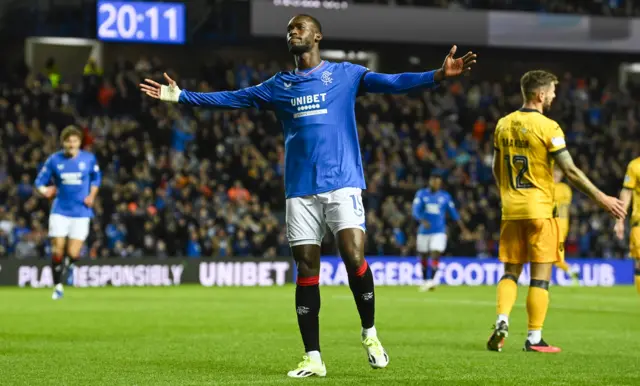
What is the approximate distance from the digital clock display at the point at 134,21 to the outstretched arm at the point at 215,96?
22.2 m

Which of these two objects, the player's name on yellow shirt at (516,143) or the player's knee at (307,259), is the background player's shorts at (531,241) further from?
the player's knee at (307,259)

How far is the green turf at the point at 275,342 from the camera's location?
7.61 m

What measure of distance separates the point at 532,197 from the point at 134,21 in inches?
845

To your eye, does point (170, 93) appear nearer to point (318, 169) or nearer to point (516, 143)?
point (318, 169)

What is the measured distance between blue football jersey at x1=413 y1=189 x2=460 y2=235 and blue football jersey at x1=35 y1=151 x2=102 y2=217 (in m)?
8.42

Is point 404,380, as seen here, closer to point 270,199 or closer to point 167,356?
point 167,356

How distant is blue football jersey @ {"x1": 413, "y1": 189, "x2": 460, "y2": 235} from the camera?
24281 mm

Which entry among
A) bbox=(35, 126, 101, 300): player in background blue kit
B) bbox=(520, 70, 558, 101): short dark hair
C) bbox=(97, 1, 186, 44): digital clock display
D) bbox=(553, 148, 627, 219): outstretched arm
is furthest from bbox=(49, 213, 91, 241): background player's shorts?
bbox=(97, 1, 186, 44): digital clock display

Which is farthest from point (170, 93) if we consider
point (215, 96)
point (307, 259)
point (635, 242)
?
point (635, 242)

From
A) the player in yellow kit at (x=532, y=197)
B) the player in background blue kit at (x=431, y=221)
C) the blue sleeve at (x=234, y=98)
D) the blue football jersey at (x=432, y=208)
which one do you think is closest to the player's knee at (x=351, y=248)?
the blue sleeve at (x=234, y=98)

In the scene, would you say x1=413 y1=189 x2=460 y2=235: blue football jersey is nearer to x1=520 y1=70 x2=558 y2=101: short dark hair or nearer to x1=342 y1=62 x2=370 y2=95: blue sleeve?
x1=520 y1=70 x2=558 y2=101: short dark hair

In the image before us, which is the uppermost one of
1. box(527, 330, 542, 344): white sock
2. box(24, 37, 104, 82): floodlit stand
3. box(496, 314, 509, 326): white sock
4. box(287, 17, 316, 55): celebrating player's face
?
box(24, 37, 104, 82): floodlit stand

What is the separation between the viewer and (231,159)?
30.1m

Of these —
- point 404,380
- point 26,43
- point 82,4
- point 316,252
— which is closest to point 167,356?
point 316,252
